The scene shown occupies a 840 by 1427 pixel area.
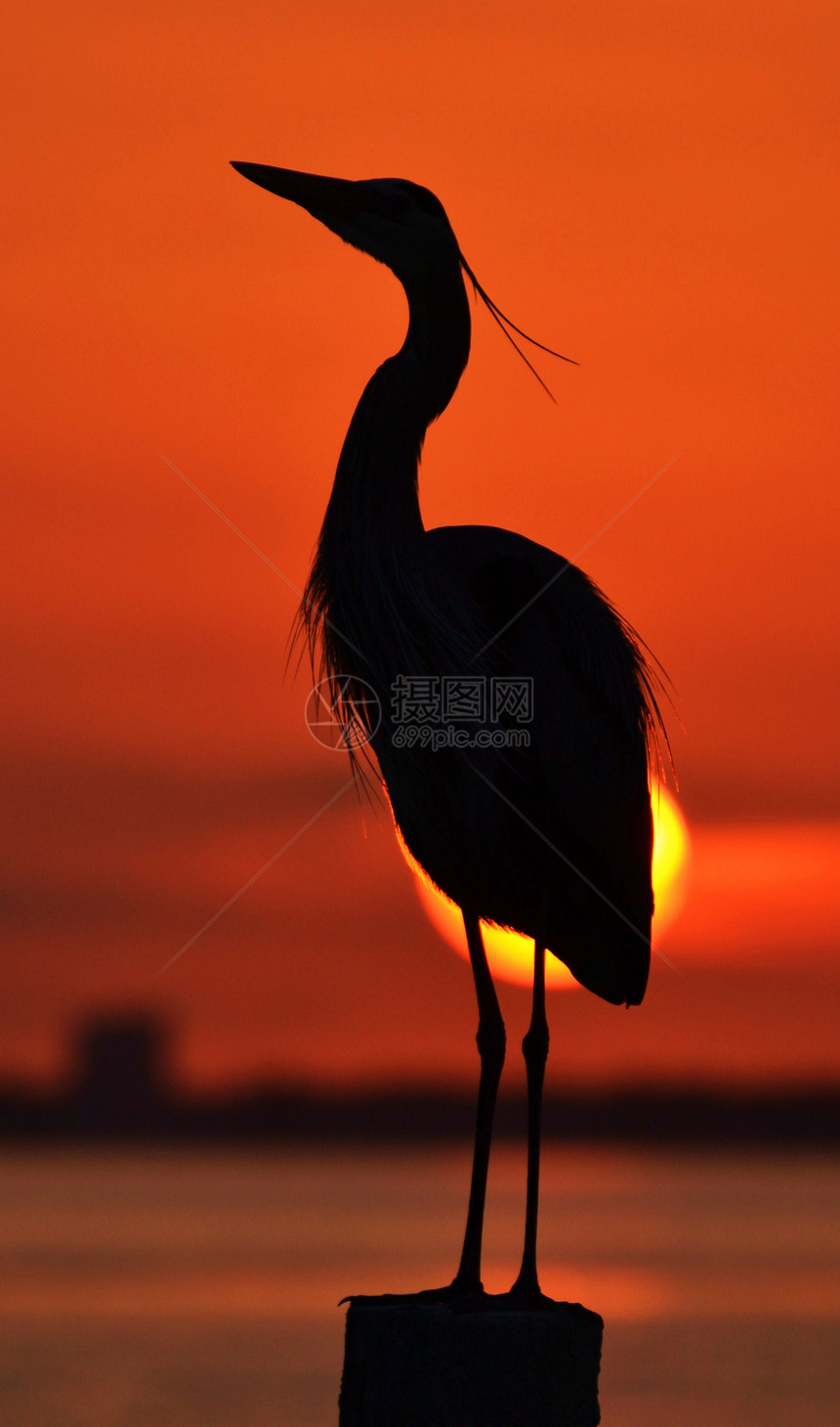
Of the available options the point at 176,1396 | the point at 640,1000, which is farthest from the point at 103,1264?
the point at 640,1000

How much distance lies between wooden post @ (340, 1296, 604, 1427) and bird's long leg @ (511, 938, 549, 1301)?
665 mm

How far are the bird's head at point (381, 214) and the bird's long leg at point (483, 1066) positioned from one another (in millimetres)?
2801

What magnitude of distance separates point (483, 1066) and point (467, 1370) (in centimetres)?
179

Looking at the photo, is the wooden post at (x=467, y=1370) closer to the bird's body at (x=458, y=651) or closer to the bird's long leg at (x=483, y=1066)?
the bird's long leg at (x=483, y=1066)

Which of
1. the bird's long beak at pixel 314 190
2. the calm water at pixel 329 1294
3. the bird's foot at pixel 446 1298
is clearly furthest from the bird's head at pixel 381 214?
the calm water at pixel 329 1294

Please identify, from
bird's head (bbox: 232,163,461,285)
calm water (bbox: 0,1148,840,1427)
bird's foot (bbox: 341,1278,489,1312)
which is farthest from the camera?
calm water (bbox: 0,1148,840,1427)

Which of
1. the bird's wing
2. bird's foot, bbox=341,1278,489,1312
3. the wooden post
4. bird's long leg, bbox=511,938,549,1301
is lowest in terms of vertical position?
the wooden post

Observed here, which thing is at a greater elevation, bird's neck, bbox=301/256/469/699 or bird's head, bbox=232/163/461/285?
bird's head, bbox=232/163/461/285

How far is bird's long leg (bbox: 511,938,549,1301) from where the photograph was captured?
5.73 meters

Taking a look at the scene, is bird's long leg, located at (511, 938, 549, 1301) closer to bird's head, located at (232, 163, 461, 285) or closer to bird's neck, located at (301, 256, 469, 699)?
bird's neck, located at (301, 256, 469, 699)

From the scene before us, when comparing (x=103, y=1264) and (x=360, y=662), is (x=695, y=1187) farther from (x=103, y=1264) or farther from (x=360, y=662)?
(x=360, y=662)

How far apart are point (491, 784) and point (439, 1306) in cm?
213

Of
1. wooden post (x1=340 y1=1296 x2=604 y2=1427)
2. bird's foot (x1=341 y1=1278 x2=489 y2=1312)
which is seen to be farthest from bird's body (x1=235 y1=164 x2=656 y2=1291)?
wooden post (x1=340 y1=1296 x2=604 y2=1427)

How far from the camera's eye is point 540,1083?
6.53m
